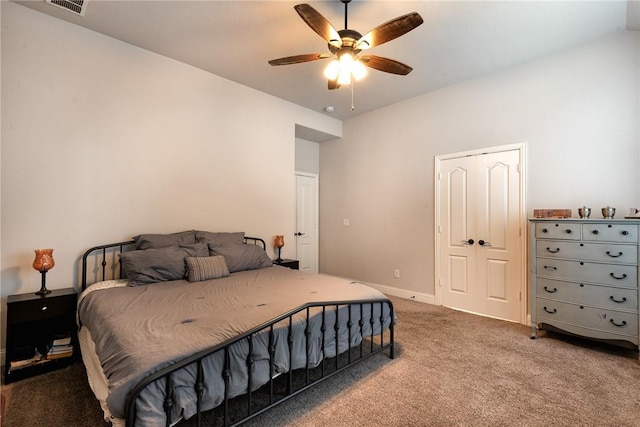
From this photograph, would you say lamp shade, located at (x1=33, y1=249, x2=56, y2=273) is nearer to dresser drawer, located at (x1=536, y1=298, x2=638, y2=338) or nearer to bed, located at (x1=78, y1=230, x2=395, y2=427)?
bed, located at (x1=78, y1=230, x2=395, y2=427)

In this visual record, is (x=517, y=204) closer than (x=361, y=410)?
No

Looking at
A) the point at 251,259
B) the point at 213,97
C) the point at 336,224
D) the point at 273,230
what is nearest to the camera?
the point at 251,259

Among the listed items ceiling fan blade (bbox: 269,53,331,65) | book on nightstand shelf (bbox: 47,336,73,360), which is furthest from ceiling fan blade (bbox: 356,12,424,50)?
book on nightstand shelf (bbox: 47,336,73,360)

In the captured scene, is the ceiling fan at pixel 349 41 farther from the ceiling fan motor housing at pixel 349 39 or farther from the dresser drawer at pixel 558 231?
the dresser drawer at pixel 558 231

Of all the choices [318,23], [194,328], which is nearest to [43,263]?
[194,328]

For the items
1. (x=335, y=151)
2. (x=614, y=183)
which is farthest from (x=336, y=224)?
(x=614, y=183)

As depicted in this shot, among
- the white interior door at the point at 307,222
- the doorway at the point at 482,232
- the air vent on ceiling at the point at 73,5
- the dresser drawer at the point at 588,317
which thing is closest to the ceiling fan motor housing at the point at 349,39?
the air vent on ceiling at the point at 73,5

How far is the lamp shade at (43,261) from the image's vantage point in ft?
8.00

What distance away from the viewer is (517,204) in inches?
138

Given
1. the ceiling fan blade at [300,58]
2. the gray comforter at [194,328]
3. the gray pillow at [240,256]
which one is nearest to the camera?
the gray comforter at [194,328]

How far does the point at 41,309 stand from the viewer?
2.39 metres

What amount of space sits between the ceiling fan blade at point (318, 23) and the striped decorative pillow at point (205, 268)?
2.29 metres

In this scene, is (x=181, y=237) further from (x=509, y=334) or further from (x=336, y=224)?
(x=509, y=334)

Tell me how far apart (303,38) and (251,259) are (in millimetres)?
2433
